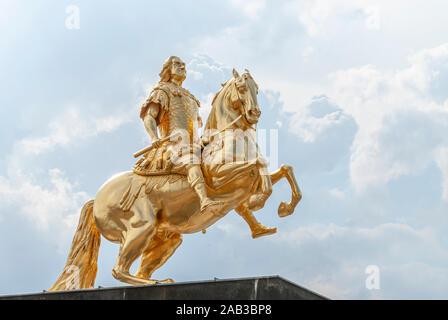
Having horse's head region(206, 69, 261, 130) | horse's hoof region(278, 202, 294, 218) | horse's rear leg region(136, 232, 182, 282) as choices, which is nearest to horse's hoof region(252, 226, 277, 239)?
horse's hoof region(278, 202, 294, 218)

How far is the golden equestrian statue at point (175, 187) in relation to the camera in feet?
27.3

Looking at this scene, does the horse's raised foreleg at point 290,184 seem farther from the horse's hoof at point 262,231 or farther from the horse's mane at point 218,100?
the horse's mane at point 218,100

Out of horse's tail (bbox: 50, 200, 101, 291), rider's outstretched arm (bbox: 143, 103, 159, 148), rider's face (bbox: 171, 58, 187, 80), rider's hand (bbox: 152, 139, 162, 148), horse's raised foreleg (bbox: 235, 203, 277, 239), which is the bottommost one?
horse's tail (bbox: 50, 200, 101, 291)

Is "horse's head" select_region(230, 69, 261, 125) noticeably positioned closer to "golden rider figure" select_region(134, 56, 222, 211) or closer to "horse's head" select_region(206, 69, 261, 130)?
"horse's head" select_region(206, 69, 261, 130)

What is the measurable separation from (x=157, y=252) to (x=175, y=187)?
1.08m

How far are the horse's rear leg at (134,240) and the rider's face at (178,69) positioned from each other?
2048 mm

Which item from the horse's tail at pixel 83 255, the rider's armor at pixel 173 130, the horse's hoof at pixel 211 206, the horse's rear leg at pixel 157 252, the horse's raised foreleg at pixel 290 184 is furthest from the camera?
the horse's rear leg at pixel 157 252

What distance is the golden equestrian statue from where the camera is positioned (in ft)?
27.3

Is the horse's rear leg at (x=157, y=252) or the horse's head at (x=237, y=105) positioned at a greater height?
the horse's head at (x=237, y=105)

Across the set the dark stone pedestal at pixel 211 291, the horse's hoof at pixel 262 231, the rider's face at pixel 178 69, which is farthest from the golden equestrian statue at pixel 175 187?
the dark stone pedestal at pixel 211 291
